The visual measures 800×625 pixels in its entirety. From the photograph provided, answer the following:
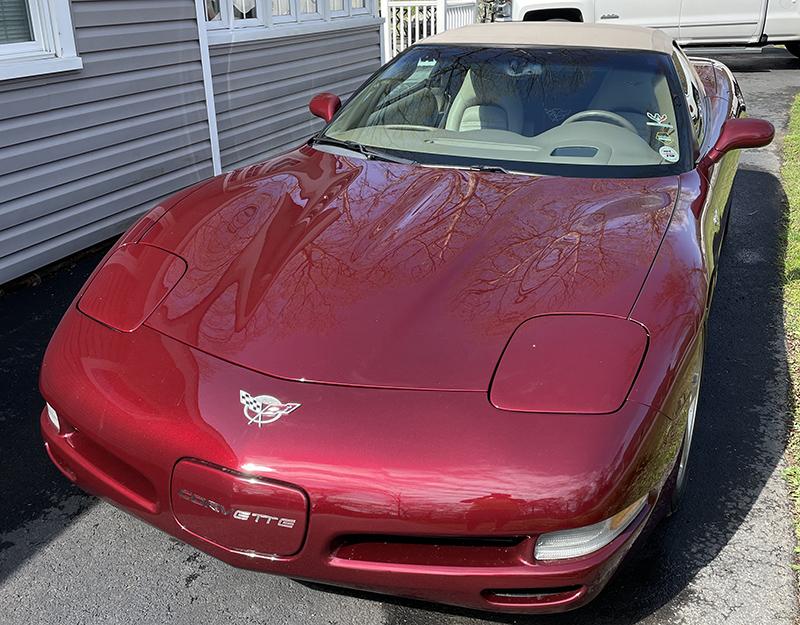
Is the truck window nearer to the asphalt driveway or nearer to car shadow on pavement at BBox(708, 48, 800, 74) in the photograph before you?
the asphalt driveway

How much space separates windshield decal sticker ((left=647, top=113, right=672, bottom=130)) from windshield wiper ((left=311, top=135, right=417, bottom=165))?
1.03 metres

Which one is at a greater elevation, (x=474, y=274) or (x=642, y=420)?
(x=474, y=274)

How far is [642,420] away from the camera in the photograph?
1.87 metres

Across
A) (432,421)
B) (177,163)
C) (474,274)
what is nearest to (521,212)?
(474,274)

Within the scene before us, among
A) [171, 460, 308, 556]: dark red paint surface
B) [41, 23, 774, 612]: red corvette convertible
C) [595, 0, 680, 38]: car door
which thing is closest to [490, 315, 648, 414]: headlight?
[41, 23, 774, 612]: red corvette convertible

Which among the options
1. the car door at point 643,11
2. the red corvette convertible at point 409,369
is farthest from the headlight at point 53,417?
the car door at point 643,11

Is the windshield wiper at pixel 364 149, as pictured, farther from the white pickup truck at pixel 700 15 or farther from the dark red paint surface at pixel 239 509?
the white pickup truck at pixel 700 15

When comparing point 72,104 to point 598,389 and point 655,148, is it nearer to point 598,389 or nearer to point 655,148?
point 655,148

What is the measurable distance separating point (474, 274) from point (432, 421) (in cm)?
63

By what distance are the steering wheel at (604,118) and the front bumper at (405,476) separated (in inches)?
68.7

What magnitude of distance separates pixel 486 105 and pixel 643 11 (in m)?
10.1

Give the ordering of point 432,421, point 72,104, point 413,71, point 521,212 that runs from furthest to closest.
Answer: point 72,104 < point 413,71 < point 521,212 < point 432,421

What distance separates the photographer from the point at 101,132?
4.93 meters

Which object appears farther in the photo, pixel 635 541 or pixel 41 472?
pixel 41 472
